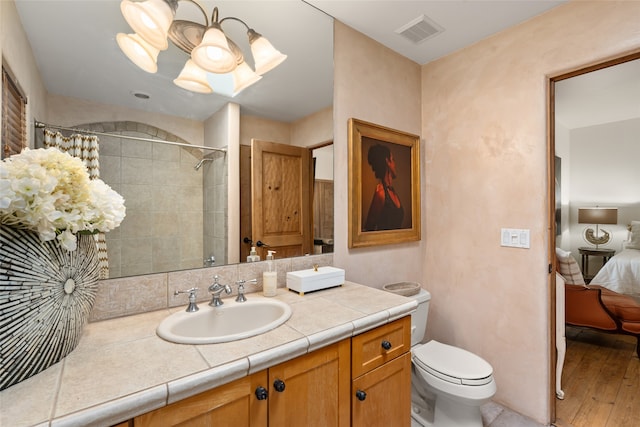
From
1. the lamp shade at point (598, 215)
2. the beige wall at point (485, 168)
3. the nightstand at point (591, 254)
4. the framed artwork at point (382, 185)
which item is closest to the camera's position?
the beige wall at point (485, 168)

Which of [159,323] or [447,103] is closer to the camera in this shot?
[159,323]

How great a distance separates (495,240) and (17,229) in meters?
2.25

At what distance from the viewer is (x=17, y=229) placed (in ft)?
2.38

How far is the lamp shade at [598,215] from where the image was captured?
424 cm

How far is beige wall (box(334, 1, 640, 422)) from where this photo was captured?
69.8 inches

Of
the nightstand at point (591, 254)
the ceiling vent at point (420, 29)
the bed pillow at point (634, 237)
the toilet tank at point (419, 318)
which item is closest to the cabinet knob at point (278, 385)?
the toilet tank at point (419, 318)

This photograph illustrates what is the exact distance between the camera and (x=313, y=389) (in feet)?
3.33

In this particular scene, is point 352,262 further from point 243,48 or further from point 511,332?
point 243,48

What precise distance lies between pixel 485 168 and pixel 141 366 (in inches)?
82.9

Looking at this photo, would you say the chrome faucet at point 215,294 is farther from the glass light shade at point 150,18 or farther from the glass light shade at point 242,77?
the glass light shade at point 150,18

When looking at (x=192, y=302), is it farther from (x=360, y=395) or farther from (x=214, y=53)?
(x=214, y=53)

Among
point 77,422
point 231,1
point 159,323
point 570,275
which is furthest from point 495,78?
point 77,422

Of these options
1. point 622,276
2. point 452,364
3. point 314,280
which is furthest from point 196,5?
point 622,276

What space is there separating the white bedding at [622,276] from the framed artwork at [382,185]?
2668 mm
